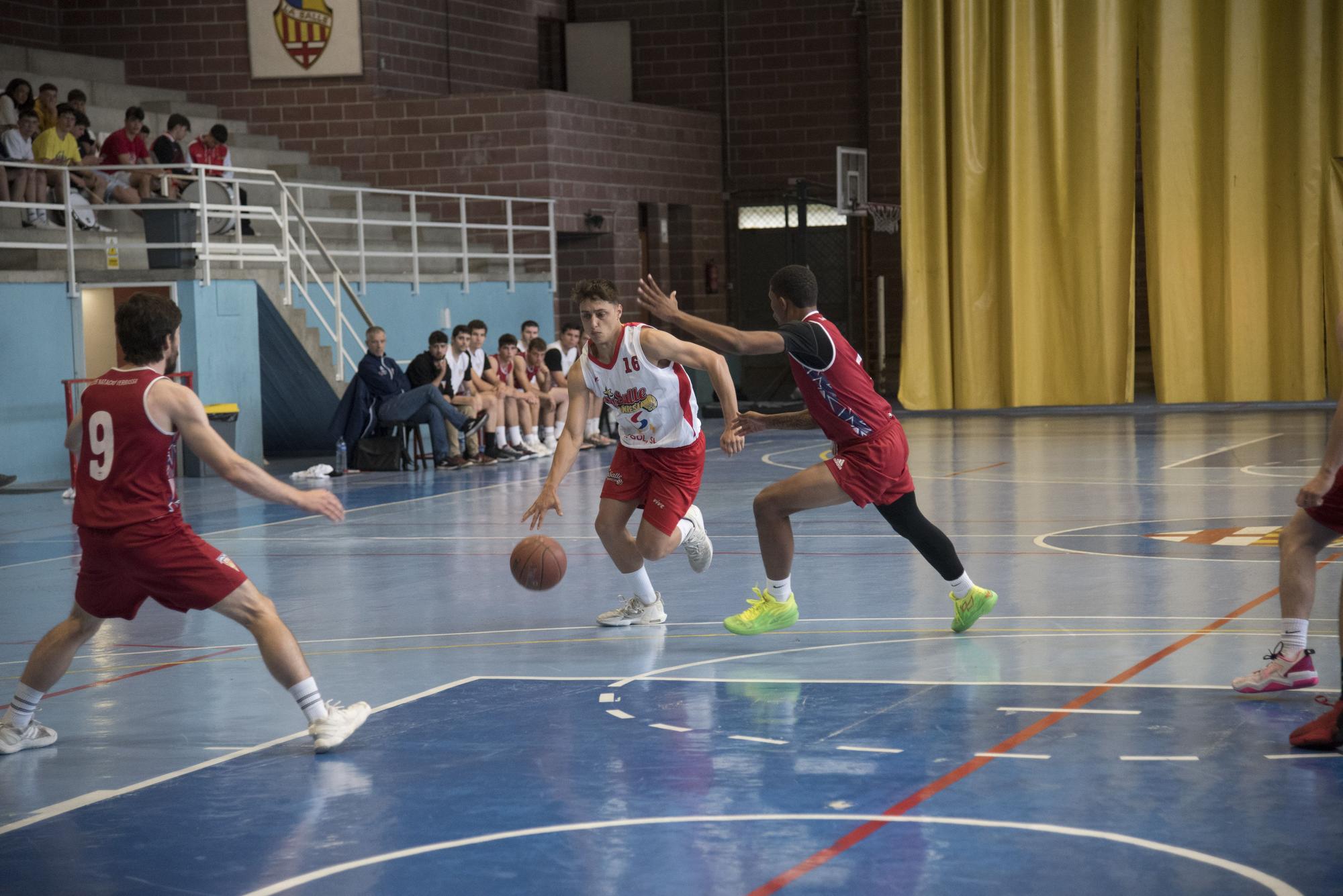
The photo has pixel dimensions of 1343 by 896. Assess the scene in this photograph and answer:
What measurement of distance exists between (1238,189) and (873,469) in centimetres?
1648

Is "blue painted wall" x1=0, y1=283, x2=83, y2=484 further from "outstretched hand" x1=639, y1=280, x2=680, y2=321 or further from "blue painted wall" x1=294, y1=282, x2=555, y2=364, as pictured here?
"outstretched hand" x1=639, y1=280, x2=680, y2=321

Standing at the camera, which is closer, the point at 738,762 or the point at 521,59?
the point at 738,762

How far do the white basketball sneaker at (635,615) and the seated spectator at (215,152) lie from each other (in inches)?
471

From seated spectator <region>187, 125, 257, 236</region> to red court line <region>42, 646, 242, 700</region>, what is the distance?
11720 millimetres

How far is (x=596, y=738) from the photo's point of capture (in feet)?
18.4

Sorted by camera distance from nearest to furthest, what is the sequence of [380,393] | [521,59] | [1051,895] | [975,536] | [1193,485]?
1. [1051,895]
2. [975,536]
3. [1193,485]
4. [380,393]
5. [521,59]

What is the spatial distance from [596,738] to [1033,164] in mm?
18201

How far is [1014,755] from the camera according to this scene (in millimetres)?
5242

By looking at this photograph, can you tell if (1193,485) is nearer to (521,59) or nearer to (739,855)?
(739,855)

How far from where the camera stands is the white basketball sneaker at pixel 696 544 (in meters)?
8.12

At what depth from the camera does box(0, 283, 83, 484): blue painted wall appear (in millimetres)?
15625

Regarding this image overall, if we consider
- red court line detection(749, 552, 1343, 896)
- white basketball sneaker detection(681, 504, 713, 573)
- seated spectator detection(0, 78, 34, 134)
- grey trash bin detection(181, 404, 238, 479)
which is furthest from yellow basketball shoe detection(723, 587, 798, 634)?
seated spectator detection(0, 78, 34, 134)

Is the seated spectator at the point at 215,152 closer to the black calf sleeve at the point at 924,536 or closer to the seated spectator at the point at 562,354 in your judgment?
the seated spectator at the point at 562,354

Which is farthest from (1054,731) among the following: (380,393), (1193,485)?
(380,393)
